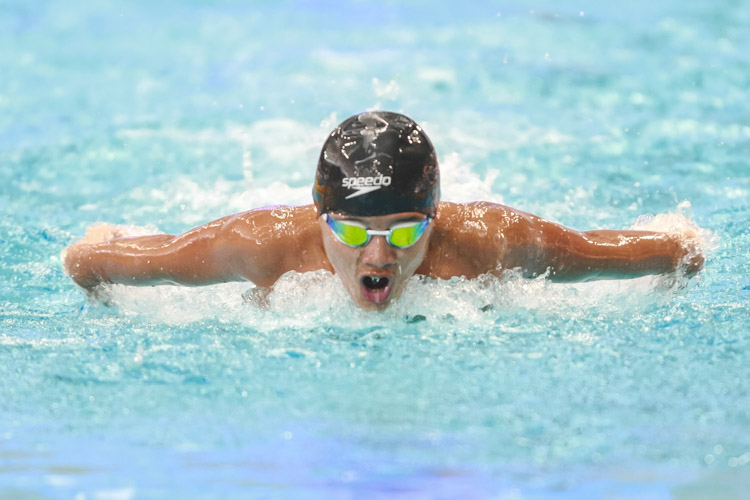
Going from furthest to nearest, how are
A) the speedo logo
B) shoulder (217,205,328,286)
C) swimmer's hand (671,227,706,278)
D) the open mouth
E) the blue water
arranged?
1. swimmer's hand (671,227,706,278)
2. shoulder (217,205,328,286)
3. the open mouth
4. the speedo logo
5. the blue water

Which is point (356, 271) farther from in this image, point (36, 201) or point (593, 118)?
point (593, 118)

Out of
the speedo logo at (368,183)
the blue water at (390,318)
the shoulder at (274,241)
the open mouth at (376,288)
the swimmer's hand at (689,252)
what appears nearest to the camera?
the blue water at (390,318)

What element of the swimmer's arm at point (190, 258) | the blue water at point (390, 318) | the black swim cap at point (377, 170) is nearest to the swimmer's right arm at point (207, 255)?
the swimmer's arm at point (190, 258)

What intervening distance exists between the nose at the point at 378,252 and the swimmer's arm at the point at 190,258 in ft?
1.41

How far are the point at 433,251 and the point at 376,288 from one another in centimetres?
32

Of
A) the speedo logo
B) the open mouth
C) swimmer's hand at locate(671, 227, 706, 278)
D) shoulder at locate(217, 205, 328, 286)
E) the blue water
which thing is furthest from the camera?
swimmer's hand at locate(671, 227, 706, 278)

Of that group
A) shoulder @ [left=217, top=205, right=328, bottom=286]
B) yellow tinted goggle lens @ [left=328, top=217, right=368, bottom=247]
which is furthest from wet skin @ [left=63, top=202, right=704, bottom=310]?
yellow tinted goggle lens @ [left=328, top=217, right=368, bottom=247]

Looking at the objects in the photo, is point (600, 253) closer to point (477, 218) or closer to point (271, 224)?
point (477, 218)

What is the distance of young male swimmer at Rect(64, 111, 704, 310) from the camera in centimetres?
296

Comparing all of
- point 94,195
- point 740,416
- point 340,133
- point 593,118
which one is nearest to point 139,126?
point 94,195

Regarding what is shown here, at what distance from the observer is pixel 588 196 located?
16.6 feet

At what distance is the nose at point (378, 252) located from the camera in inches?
116

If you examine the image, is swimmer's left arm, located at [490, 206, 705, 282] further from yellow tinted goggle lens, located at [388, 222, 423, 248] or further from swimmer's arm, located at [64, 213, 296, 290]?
swimmer's arm, located at [64, 213, 296, 290]

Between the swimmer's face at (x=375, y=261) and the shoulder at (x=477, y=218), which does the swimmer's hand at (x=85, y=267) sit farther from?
the shoulder at (x=477, y=218)
